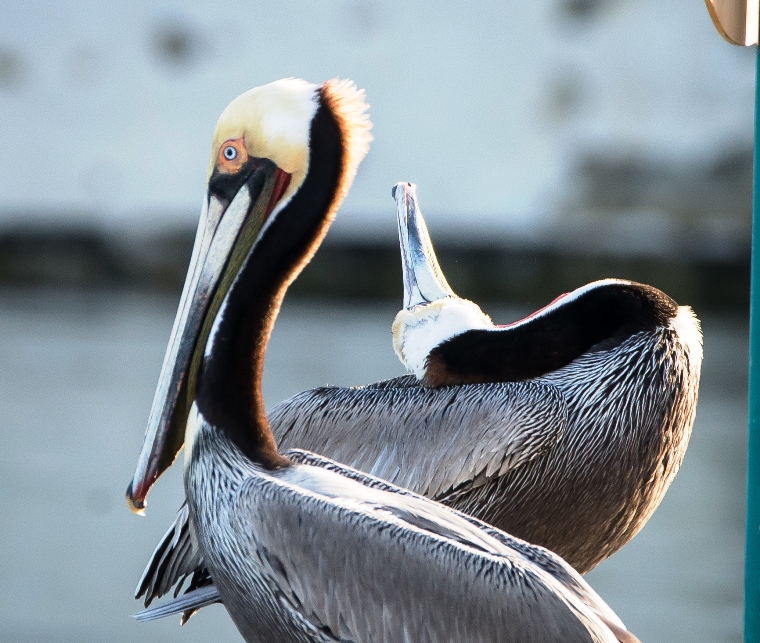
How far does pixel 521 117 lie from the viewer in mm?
10812

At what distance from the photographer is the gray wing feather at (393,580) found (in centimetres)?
154

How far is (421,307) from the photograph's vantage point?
8.18 ft

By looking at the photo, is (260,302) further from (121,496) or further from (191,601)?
(121,496)

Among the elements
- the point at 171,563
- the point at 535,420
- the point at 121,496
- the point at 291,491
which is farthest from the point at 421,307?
the point at 121,496

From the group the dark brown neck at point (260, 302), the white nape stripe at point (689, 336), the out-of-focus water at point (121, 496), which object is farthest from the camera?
the out-of-focus water at point (121, 496)

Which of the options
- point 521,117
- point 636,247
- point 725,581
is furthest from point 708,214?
point 725,581

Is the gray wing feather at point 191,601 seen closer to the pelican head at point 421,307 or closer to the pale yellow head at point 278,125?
the pelican head at point 421,307

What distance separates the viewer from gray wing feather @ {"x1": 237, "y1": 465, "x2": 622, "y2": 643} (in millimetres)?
1542

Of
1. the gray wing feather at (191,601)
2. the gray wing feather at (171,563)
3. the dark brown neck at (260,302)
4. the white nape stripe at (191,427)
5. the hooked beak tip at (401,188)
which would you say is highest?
the hooked beak tip at (401,188)

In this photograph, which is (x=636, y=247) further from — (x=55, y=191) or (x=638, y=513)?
(x=638, y=513)

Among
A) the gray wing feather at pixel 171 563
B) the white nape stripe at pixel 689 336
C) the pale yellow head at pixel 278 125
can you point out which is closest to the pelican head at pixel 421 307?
the white nape stripe at pixel 689 336

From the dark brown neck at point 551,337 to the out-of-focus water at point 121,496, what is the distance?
96cm

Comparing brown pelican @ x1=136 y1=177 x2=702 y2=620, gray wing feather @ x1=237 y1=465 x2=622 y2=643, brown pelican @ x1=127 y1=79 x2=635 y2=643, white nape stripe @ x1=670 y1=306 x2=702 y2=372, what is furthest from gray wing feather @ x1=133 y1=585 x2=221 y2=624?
white nape stripe @ x1=670 y1=306 x2=702 y2=372

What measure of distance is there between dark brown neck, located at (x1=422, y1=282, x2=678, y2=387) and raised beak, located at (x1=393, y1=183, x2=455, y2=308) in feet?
0.65
